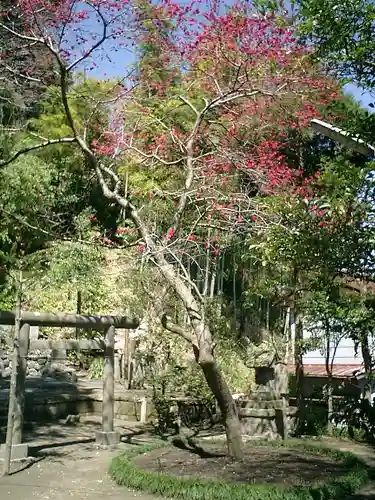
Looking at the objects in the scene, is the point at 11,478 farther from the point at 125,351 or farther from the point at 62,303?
the point at 62,303

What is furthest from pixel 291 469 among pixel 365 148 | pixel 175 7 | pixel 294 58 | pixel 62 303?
pixel 62 303

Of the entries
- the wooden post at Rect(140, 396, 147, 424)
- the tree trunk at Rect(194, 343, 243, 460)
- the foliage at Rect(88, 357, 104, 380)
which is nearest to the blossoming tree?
the tree trunk at Rect(194, 343, 243, 460)

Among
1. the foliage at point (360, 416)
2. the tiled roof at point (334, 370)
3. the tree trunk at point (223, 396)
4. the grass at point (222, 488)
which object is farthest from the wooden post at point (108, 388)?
the tiled roof at point (334, 370)

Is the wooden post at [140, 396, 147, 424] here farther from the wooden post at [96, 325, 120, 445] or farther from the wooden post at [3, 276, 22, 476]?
the wooden post at [3, 276, 22, 476]

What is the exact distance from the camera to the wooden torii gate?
616 cm

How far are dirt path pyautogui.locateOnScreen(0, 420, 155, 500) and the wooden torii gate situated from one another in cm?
27

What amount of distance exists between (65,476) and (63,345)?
1.79 meters

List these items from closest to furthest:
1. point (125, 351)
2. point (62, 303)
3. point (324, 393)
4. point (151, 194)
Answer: point (324, 393) → point (151, 194) → point (125, 351) → point (62, 303)

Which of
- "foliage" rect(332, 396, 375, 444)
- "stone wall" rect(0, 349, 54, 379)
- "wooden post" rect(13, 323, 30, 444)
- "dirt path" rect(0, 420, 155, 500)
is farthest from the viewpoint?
"stone wall" rect(0, 349, 54, 379)

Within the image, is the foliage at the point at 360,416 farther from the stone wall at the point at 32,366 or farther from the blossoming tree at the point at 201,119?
the stone wall at the point at 32,366

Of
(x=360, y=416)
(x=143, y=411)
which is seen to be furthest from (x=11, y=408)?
(x=143, y=411)

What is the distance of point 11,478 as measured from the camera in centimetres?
550

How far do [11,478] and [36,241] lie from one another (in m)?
4.68

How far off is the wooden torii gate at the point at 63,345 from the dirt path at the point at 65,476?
27cm
